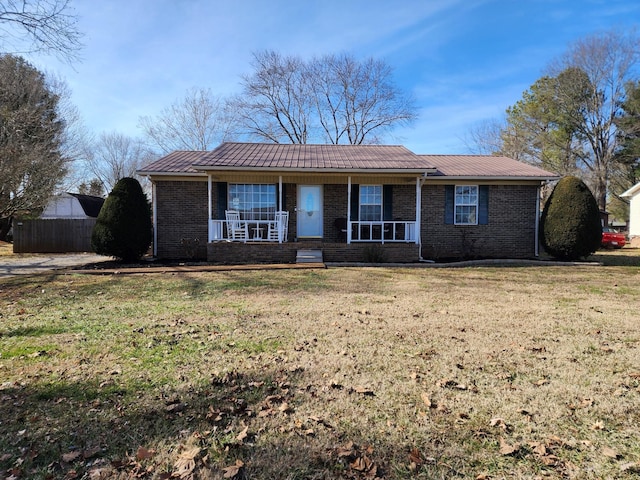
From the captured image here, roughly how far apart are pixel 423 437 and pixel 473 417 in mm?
479

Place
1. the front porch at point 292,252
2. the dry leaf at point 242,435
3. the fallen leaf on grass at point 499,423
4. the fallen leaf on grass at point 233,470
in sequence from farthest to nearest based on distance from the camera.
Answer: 1. the front porch at point 292,252
2. the fallen leaf on grass at point 499,423
3. the dry leaf at point 242,435
4. the fallen leaf on grass at point 233,470

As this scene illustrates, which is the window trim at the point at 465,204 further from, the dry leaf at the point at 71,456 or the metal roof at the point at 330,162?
the dry leaf at the point at 71,456

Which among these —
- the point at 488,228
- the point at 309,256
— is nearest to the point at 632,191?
the point at 488,228

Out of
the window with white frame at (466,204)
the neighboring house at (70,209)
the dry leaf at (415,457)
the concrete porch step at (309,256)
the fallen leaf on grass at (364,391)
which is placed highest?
the neighboring house at (70,209)

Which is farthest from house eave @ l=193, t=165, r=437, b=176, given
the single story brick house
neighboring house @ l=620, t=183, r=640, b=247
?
neighboring house @ l=620, t=183, r=640, b=247

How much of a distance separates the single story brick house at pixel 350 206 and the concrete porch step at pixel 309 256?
90 cm

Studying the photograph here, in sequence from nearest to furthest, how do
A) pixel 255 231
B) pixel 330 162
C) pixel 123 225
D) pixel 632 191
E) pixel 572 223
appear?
pixel 123 225, pixel 572 223, pixel 330 162, pixel 255 231, pixel 632 191

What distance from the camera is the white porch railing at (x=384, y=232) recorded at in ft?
42.5

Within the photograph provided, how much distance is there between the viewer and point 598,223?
11.8m

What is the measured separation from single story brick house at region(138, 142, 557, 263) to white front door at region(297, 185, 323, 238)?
0.12 ft

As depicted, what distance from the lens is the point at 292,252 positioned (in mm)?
11992

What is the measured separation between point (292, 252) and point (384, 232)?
3476mm

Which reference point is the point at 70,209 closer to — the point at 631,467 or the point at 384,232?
the point at 384,232

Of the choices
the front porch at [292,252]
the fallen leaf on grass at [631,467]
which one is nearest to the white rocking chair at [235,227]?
the front porch at [292,252]
